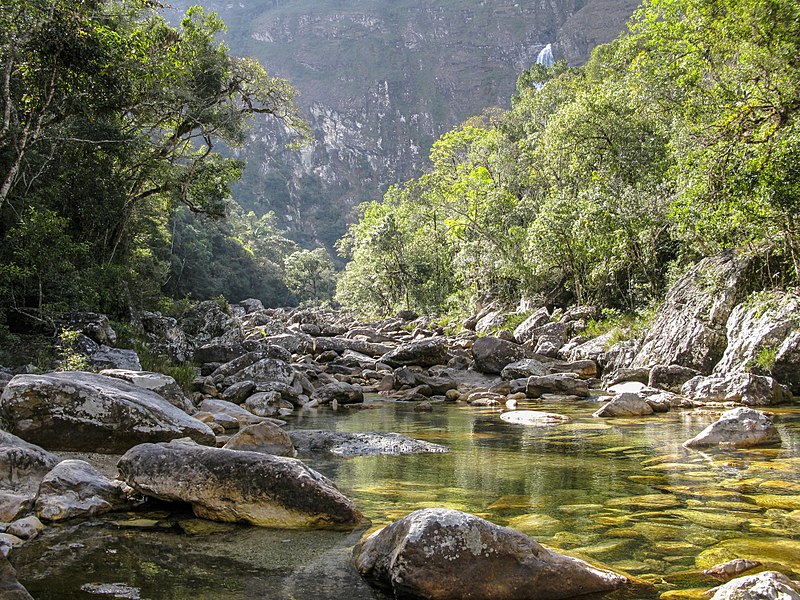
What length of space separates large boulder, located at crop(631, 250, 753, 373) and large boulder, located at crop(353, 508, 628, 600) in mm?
11735

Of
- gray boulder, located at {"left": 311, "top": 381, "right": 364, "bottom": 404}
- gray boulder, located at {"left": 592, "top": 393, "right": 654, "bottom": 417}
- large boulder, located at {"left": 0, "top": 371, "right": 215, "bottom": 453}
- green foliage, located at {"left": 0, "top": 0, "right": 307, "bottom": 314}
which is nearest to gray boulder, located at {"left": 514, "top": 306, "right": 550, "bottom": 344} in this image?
gray boulder, located at {"left": 311, "top": 381, "right": 364, "bottom": 404}

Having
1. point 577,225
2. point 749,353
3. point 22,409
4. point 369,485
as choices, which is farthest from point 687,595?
point 577,225

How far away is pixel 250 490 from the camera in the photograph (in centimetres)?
427

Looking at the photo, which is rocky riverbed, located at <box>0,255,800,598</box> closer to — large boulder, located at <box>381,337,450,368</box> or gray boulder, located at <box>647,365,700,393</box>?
gray boulder, located at <box>647,365,700,393</box>

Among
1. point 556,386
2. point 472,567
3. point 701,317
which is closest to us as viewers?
point 472,567

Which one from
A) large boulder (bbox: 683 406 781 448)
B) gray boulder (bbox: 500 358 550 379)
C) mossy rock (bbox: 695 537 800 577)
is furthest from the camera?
gray boulder (bbox: 500 358 550 379)

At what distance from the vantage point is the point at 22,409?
579 centimetres

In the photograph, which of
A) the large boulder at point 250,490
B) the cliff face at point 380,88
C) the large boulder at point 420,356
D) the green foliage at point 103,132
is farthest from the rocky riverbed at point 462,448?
the cliff face at point 380,88

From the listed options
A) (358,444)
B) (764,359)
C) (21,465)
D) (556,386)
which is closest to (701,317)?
(764,359)

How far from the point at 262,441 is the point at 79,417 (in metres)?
1.83

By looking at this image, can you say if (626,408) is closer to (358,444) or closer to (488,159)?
(358,444)

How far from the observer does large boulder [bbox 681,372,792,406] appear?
34.5 ft

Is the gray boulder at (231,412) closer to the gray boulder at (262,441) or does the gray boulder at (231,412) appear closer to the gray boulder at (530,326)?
the gray boulder at (262,441)

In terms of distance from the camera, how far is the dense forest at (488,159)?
11.5 m
